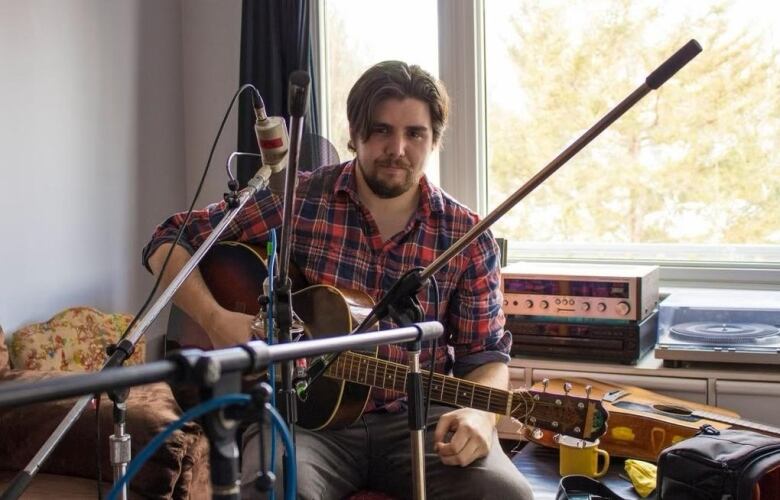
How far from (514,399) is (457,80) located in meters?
1.59

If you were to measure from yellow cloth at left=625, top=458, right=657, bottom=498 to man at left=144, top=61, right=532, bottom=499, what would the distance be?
1.30 feet

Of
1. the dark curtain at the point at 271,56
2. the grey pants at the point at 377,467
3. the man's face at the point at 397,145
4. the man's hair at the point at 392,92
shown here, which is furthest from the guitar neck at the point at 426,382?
the dark curtain at the point at 271,56

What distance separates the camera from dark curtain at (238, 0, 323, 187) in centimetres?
298

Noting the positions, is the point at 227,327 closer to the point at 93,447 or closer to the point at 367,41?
the point at 93,447

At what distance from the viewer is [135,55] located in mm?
3027

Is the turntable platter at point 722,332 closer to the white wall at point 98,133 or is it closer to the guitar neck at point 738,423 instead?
the guitar neck at point 738,423

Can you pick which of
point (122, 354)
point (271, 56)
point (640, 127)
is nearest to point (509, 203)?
point (122, 354)

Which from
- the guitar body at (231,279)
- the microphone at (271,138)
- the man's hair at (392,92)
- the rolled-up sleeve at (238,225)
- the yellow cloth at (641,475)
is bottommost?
the yellow cloth at (641,475)

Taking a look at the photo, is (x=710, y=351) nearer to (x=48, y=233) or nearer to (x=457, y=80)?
(x=457, y=80)

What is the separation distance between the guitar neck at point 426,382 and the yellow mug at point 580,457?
423 millimetres

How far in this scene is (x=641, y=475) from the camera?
1.96 m

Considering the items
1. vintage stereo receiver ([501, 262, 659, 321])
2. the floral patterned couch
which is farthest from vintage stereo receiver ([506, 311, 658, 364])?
the floral patterned couch

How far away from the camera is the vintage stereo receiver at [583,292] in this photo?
2345mm

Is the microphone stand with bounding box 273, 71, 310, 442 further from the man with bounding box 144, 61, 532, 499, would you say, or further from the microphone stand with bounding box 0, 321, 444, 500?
the man with bounding box 144, 61, 532, 499
